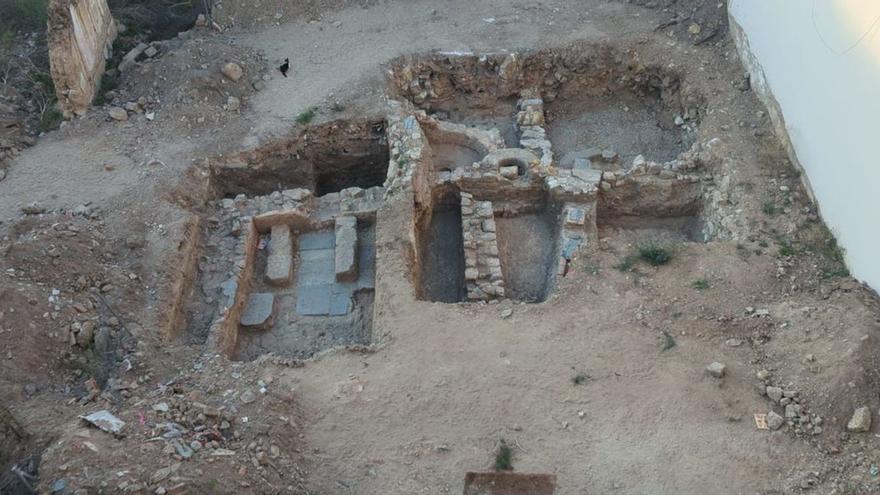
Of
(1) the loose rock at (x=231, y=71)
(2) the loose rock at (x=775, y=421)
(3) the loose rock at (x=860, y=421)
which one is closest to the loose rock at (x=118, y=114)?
(1) the loose rock at (x=231, y=71)

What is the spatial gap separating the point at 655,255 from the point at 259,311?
16.8ft

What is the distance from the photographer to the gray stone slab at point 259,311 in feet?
29.9

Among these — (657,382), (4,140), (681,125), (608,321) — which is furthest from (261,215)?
(681,125)

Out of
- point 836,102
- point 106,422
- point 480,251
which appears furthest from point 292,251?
point 836,102

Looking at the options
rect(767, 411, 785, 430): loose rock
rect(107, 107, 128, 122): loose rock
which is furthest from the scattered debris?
rect(767, 411, 785, 430): loose rock

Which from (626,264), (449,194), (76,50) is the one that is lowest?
(626,264)

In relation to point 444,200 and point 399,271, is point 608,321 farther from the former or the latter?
point 444,200

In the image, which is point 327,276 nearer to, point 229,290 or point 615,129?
point 229,290

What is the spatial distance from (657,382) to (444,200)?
4.57m

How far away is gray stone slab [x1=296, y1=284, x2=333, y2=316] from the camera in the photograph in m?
9.30

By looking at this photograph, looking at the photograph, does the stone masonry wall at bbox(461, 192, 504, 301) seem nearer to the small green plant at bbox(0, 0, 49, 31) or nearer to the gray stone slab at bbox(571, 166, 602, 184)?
the gray stone slab at bbox(571, 166, 602, 184)

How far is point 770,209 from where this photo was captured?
31.3ft

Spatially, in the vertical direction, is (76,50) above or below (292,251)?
above

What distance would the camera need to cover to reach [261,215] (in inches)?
396
